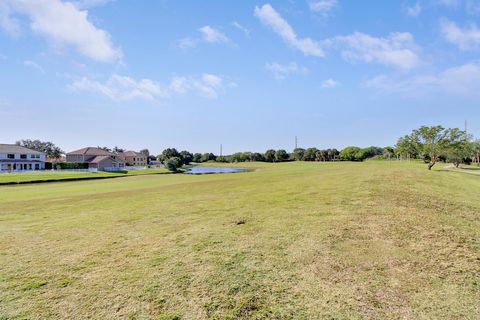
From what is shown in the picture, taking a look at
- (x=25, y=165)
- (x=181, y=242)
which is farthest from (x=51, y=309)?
(x=25, y=165)

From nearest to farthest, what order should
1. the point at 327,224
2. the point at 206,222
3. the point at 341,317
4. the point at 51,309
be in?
the point at 341,317 → the point at 51,309 → the point at 327,224 → the point at 206,222

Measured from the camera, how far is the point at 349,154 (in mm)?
103250

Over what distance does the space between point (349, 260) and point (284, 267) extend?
1046 mm

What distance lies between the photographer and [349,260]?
4078 mm

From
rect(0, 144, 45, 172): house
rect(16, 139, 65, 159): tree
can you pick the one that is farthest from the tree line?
rect(0, 144, 45, 172): house

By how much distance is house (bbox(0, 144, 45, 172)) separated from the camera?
4889cm

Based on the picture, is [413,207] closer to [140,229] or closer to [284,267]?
[284,267]

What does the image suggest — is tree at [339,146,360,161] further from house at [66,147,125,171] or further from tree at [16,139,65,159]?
tree at [16,139,65,159]

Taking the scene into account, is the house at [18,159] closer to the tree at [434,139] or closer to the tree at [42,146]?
the tree at [42,146]

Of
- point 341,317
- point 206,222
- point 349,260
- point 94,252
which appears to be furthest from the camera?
point 206,222

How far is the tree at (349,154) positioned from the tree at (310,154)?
33.5 feet

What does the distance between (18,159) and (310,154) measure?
91648mm

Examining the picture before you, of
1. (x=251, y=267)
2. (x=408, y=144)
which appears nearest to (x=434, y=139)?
(x=408, y=144)

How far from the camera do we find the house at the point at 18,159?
4889cm
